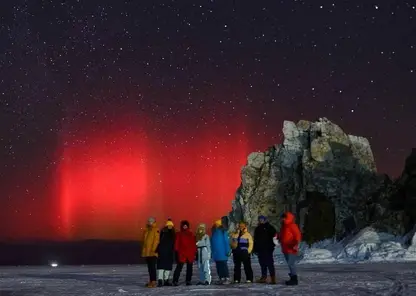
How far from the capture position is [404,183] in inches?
3214

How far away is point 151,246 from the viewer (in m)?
19.1

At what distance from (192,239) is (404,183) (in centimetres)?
6782

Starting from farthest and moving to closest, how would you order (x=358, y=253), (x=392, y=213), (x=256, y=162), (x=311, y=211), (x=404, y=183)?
1. (x=256, y=162)
2. (x=311, y=211)
3. (x=404, y=183)
4. (x=392, y=213)
5. (x=358, y=253)

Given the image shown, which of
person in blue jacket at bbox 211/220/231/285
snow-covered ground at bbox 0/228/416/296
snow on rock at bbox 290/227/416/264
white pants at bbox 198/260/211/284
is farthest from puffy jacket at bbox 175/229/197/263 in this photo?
snow on rock at bbox 290/227/416/264

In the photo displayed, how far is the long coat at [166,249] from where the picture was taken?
19094mm

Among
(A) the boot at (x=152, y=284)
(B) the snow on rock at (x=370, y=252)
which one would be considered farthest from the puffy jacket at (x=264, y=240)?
(B) the snow on rock at (x=370, y=252)

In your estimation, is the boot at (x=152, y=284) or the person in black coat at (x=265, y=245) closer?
the boot at (x=152, y=284)

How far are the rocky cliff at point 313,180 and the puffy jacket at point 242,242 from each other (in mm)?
75488

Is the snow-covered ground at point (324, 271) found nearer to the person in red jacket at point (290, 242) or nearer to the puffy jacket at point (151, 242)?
the person in red jacket at point (290, 242)

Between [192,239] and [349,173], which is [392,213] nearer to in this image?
[349,173]

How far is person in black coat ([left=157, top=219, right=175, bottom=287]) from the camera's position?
19.1 metres

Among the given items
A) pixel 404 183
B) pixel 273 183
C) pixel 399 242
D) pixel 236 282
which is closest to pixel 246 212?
pixel 273 183

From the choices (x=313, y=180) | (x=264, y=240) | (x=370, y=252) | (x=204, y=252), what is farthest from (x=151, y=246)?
(x=313, y=180)

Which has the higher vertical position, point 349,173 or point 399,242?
point 349,173
